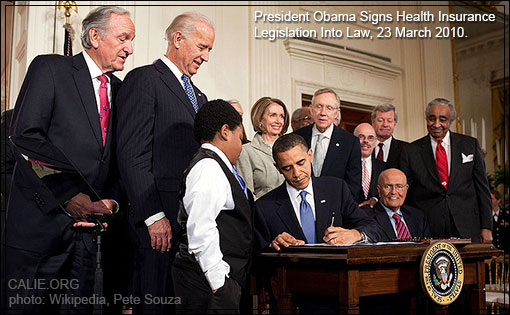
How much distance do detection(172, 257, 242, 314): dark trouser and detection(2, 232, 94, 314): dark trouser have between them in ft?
1.55

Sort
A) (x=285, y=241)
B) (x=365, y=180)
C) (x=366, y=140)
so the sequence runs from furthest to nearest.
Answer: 1. (x=366, y=140)
2. (x=365, y=180)
3. (x=285, y=241)

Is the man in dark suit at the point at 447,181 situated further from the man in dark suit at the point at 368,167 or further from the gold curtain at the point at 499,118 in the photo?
the gold curtain at the point at 499,118

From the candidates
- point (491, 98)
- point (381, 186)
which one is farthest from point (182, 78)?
point (491, 98)

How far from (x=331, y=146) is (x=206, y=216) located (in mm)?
1806

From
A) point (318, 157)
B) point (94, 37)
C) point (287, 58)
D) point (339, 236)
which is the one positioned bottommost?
point (339, 236)

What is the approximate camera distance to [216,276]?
207 cm

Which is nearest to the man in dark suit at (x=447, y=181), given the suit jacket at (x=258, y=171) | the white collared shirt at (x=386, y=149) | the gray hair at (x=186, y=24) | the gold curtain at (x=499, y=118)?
the white collared shirt at (x=386, y=149)

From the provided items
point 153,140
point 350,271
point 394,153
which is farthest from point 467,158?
point 153,140

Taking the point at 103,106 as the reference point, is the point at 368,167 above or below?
below

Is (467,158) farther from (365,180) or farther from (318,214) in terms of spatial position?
(318,214)

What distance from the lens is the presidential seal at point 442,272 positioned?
7.37ft

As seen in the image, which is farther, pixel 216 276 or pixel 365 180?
pixel 365 180

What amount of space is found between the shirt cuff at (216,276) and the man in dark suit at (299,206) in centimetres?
68

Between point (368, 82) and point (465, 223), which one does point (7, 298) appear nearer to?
point (465, 223)
